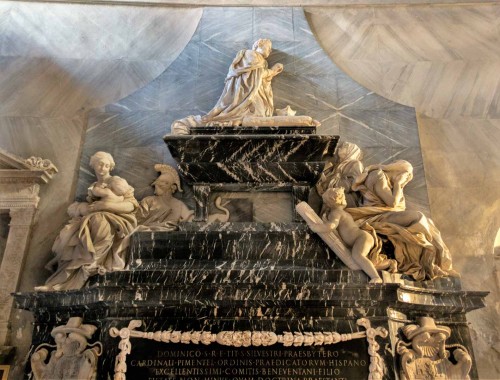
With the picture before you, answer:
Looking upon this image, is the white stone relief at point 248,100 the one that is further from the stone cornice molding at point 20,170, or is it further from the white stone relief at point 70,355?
the white stone relief at point 70,355

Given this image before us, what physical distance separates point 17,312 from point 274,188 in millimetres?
3041

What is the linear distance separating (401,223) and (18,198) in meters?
4.33

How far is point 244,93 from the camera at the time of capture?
5988 mm

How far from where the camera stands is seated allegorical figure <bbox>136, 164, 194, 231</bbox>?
5.33m

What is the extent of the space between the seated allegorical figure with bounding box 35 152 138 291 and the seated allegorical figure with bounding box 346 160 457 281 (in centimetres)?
243

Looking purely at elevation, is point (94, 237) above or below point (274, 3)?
below

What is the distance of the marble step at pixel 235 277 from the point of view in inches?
174

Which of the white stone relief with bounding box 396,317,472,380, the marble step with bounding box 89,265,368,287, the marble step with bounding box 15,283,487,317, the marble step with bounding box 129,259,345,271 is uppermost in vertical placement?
the marble step with bounding box 129,259,345,271

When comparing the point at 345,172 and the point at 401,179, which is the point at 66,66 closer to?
the point at 345,172

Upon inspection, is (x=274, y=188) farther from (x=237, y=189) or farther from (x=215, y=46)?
(x=215, y=46)

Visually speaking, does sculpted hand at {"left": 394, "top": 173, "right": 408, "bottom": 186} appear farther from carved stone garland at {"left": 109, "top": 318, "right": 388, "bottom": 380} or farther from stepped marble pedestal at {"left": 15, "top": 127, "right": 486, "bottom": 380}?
carved stone garland at {"left": 109, "top": 318, "right": 388, "bottom": 380}

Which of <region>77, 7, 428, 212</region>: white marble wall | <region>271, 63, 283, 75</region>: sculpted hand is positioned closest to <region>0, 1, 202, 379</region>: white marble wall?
<region>77, 7, 428, 212</region>: white marble wall

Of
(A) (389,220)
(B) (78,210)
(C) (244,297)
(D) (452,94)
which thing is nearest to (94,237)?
(B) (78,210)

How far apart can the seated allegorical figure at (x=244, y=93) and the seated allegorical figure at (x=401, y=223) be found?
1.56 m
